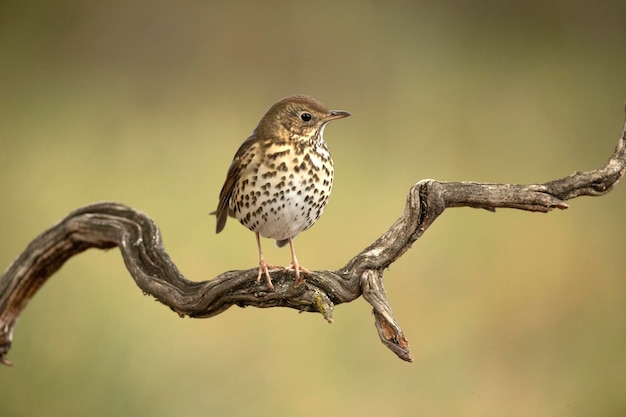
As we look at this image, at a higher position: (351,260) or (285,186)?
(285,186)

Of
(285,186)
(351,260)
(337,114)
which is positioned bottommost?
(351,260)

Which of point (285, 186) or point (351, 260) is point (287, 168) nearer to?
point (285, 186)

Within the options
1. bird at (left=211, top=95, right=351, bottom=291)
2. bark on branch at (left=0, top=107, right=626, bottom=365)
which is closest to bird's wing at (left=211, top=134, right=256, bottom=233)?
bird at (left=211, top=95, right=351, bottom=291)

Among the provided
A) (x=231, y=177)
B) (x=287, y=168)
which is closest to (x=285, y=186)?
(x=287, y=168)

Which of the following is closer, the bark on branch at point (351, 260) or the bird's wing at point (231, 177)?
the bark on branch at point (351, 260)

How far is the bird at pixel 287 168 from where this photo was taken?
2.42 m

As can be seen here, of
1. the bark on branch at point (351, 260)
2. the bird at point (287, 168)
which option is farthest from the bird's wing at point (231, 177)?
the bark on branch at point (351, 260)

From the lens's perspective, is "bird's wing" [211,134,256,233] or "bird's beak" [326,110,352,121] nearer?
"bird's beak" [326,110,352,121]

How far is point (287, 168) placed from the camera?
95.7 inches

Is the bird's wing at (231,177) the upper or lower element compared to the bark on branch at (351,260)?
upper

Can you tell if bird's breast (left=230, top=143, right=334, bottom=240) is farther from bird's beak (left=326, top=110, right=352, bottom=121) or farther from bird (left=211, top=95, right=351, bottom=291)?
bird's beak (left=326, top=110, right=352, bottom=121)

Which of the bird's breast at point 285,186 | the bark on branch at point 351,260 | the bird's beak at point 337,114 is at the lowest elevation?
the bark on branch at point 351,260

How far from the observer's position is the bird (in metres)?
2.42

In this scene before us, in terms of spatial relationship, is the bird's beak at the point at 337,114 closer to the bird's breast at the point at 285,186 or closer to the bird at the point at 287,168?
the bird at the point at 287,168
